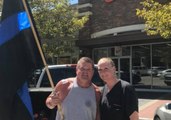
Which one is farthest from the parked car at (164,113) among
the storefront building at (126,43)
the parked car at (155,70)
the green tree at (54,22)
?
the parked car at (155,70)

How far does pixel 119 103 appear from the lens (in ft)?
12.5

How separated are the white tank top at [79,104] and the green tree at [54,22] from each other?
49.0 ft

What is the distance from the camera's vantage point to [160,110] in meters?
8.86

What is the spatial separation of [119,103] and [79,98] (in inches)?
17.9

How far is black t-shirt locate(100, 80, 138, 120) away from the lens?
3727 mm

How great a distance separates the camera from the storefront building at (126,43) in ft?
72.1

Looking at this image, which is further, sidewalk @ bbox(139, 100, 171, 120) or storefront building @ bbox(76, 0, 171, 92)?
storefront building @ bbox(76, 0, 171, 92)

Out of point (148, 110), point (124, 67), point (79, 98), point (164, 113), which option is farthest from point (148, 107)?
point (79, 98)

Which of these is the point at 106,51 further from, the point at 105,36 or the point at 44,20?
the point at 44,20

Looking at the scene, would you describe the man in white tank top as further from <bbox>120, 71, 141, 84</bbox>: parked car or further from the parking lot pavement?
<bbox>120, 71, 141, 84</bbox>: parked car

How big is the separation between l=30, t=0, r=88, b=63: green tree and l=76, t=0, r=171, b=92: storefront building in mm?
3355

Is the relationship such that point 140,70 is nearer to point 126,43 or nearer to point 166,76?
point 126,43

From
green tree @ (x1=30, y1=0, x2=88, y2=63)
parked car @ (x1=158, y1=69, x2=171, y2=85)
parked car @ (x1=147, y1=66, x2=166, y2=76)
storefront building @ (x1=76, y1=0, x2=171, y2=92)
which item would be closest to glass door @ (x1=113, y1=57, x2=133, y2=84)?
storefront building @ (x1=76, y1=0, x2=171, y2=92)

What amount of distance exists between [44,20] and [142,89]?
8066 mm
